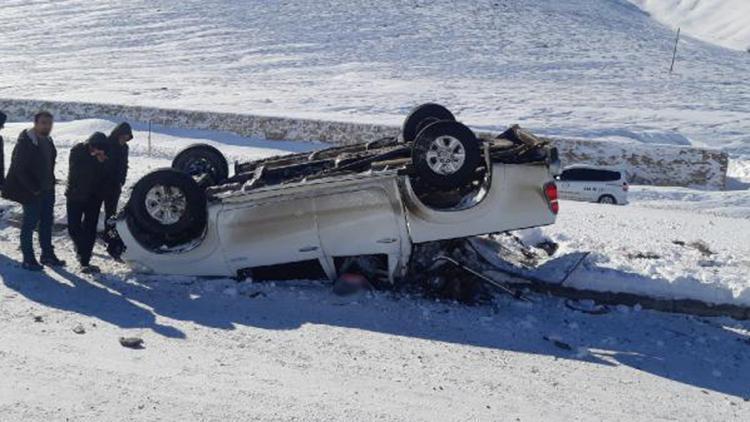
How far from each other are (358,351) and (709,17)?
87057 mm

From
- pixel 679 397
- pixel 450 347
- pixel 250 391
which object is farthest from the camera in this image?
pixel 450 347

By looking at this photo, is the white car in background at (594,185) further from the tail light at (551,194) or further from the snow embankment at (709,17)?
the snow embankment at (709,17)

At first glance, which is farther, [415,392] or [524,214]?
[524,214]

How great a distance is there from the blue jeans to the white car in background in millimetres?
14777

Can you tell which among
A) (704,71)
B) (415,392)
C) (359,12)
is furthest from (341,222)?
(359,12)

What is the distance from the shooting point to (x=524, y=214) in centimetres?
711

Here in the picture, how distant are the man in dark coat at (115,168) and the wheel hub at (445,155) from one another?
3.10 meters

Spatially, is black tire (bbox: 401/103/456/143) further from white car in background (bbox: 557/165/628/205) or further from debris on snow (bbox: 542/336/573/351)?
white car in background (bbox: 557/165/628/205)

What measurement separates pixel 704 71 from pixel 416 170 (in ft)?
157

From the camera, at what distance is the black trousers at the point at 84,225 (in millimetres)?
7656

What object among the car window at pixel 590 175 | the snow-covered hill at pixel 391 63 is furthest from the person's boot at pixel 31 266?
the snow-covered hill at pixel 391 63

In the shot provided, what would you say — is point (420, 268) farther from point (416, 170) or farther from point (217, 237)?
point (217, 237)

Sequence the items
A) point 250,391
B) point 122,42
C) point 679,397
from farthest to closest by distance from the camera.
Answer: point 122,42 < point 679,397 < point 250,391

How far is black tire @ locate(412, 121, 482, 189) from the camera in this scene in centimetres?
702
